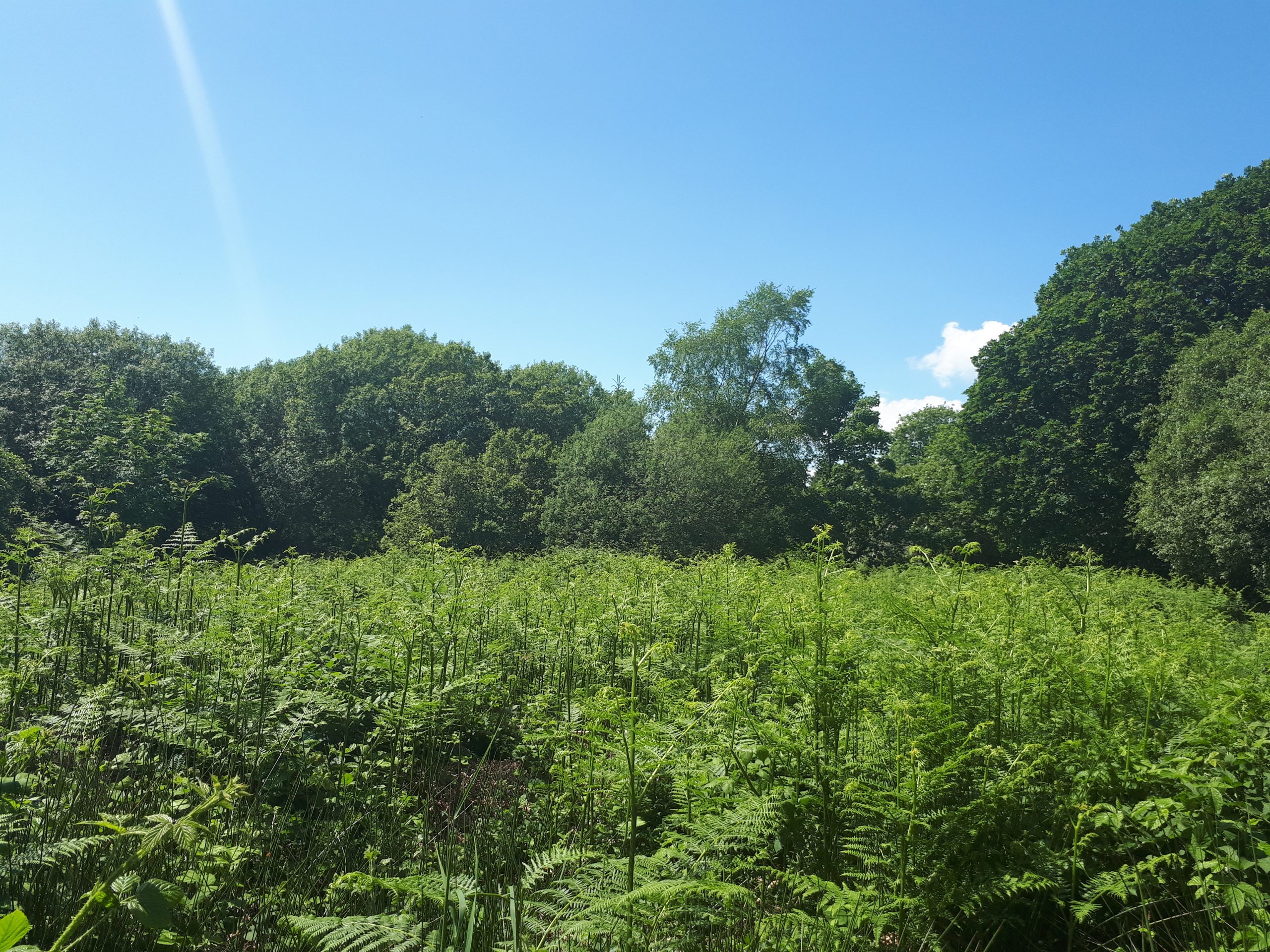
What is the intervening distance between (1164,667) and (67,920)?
4576 millimetres

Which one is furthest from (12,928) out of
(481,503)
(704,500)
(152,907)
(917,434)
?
(917,434)

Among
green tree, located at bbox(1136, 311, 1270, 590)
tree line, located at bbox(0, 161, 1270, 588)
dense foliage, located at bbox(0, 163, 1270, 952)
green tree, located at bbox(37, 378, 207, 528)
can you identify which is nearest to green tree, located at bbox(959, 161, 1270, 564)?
tree line, located at bbox(0, 161, 1270, 588)

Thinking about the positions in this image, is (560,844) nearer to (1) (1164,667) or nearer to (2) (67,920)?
(2) (67,920)

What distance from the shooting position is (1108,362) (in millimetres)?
25797

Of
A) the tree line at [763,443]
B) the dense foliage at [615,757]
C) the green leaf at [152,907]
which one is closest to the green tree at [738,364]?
the tree line at [763,443]

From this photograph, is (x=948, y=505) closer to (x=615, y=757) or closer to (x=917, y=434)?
(x=917, y=434)

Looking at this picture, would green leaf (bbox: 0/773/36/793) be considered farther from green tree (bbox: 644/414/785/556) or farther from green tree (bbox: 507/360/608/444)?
green tree (bbox: 507/360/608/444)

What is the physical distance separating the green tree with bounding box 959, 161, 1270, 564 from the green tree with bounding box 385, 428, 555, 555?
61.5ft

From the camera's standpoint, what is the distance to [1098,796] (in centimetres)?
294

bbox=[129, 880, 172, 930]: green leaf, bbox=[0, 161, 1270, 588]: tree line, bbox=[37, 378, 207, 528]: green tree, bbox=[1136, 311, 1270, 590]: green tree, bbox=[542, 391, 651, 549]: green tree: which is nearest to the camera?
bbox=[129, 880, 172, 930]: green leaf

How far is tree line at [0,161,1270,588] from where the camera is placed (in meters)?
23.0

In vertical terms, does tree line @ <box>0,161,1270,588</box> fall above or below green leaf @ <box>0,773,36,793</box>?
above

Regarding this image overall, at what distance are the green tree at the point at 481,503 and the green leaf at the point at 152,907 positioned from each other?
83.0ft

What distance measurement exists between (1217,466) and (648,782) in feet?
71.3
